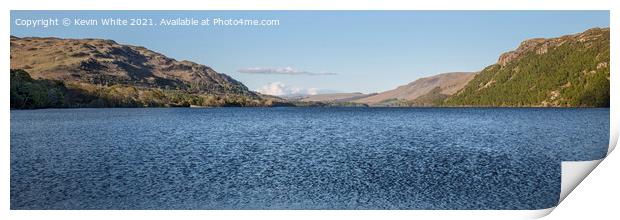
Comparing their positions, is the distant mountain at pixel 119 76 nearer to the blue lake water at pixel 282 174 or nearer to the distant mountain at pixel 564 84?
the distant mountain at pixel 564 84

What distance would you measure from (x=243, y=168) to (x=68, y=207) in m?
9.22

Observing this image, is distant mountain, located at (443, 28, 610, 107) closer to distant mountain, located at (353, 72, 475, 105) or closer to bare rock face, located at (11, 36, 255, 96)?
distant mountain, located at (353, 72, 475, 105)

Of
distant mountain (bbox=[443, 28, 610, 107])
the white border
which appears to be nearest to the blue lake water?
the white border

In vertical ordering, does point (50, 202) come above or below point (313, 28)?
below

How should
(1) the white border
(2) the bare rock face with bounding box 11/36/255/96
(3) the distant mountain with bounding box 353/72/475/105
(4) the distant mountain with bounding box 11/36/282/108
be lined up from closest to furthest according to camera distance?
1. (1) the white border
2. (4) the distant mountain with bounding box 11/36/282/108
3. (2) the bare rock face with bounding box 11/36/255/96
4. (3) the distant mountain with bounding box 353/72/475/105

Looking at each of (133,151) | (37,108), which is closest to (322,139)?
(133,151)

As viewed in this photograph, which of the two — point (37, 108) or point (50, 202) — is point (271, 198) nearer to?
point (50, 202)

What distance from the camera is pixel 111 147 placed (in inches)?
1497

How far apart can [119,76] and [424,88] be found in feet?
269

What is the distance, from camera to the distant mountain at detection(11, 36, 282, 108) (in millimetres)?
134500
